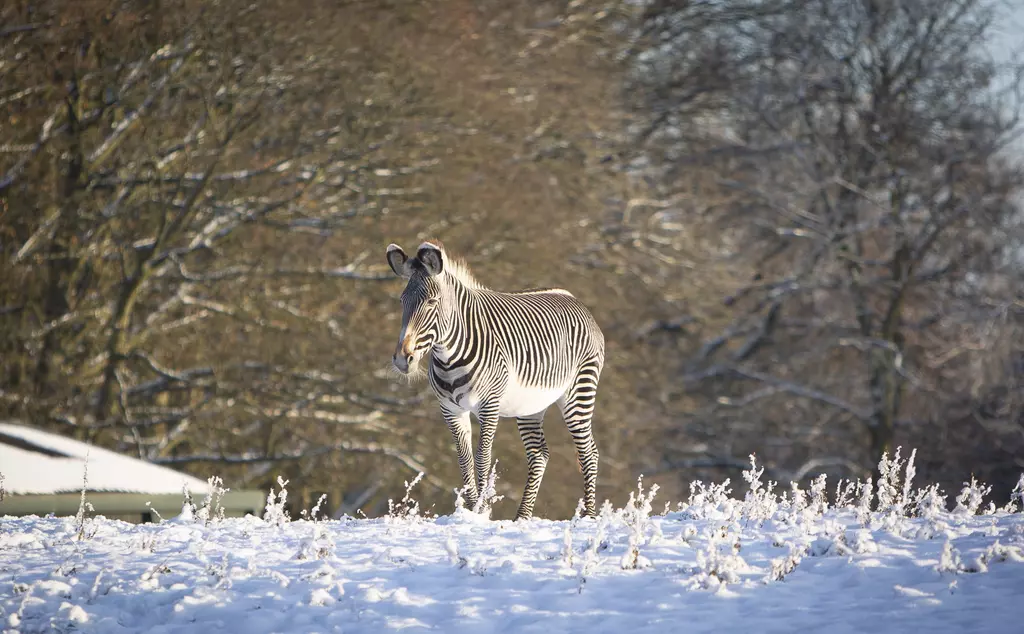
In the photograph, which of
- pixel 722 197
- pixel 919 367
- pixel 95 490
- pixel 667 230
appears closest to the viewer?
pixel 95 490

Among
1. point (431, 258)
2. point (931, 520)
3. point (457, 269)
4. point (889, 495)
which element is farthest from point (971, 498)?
point (431, 258)

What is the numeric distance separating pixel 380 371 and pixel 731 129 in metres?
16.1

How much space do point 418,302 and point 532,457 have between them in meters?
2.58

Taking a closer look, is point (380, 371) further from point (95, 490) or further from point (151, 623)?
point (151, 623)

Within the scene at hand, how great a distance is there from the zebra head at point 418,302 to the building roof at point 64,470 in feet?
15.0

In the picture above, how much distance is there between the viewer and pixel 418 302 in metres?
9.80

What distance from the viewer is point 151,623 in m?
7.32

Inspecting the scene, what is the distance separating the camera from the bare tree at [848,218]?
28703mm

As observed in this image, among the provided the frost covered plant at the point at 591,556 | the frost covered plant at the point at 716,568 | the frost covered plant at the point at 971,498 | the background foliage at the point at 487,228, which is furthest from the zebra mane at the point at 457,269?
the background foliage at the point at 487,228

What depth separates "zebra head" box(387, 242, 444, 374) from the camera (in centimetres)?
945

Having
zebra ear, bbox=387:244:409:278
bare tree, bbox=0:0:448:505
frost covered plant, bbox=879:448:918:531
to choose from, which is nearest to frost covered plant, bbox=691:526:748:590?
frost covered plant, bbox=879:448:918:531

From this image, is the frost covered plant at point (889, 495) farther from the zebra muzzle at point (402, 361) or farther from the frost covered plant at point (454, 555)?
the zebra muzzle at point (402, 361)

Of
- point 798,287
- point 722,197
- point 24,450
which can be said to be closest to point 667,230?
point 722,197

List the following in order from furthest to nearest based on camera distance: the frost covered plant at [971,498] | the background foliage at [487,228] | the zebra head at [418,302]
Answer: the background foliage at [487,228]
the frost covered plant at [971,498]
the zebra head at [418,302]
